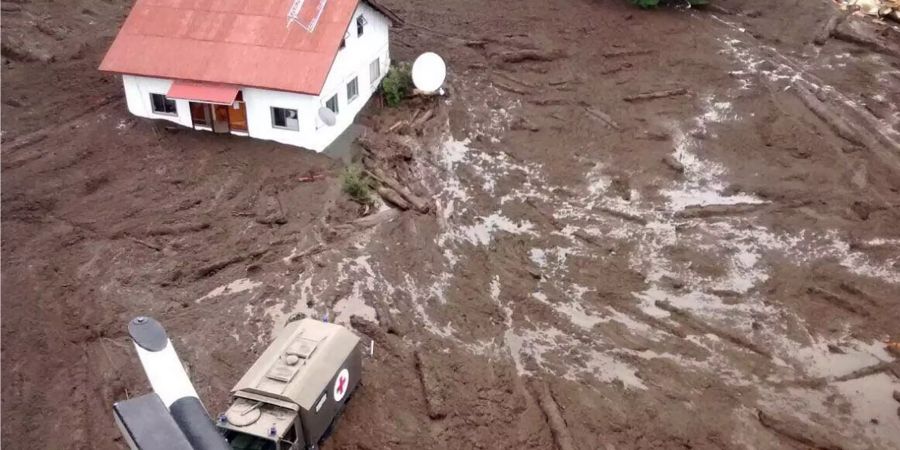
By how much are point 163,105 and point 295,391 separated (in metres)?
13.2

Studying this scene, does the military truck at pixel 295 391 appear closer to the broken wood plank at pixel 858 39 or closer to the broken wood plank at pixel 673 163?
the broken wood plank at pixel 673 163

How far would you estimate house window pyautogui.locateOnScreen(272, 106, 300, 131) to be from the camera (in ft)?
65.8

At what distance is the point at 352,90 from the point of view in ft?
71.9

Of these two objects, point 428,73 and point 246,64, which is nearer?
point 246,64

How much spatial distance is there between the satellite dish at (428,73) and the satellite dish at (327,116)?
412 centimetres

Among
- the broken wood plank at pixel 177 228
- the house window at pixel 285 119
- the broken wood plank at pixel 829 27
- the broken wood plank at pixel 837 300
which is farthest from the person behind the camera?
the broken wood plank at pixel 829 27

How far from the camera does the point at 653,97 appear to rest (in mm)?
24141

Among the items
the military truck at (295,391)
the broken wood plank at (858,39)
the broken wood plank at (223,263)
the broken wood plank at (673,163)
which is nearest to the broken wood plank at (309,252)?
the broken wood plank at (223,263)

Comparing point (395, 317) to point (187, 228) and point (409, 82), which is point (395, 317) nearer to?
point (187, 228)

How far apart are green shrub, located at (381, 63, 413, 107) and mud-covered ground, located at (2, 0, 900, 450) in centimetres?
64

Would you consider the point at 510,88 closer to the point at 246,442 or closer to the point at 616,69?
the point at 616,69

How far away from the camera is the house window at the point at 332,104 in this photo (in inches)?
807

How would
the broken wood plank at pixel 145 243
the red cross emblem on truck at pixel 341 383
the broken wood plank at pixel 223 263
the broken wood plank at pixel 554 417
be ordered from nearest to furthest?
the red cross emblem on truck at pixel 341 383, the broken wood plank at pixel 554 417, the broken wood plank at pixel 223 263, the broken wood plank at pixel 145 243

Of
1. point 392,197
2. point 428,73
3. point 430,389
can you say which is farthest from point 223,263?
point 428,73
